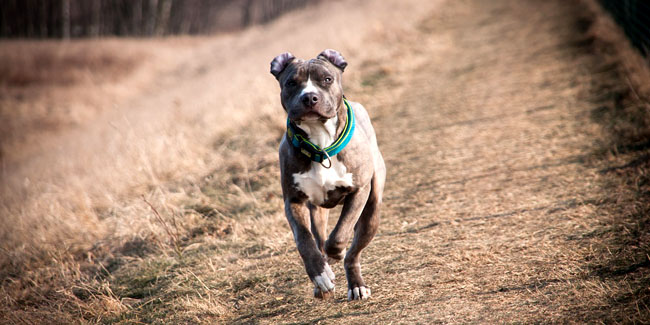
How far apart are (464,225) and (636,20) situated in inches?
276

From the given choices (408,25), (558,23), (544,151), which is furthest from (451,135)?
(408,25)

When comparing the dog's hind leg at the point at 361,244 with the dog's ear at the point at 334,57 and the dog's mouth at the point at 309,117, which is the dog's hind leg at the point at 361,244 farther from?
the dog's ear at the point at 334,57

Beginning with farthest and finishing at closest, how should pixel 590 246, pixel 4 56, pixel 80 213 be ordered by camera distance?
pixel 4 56 < pixel 80 213 < pixel 590 246

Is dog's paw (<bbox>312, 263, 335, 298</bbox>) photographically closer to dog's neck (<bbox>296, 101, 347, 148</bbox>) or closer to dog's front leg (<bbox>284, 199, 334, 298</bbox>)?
dog's front leg (<bbox>284, 199, 334, 298</bbox>)

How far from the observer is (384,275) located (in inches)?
163

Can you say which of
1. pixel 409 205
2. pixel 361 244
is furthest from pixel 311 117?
pixel 409 205

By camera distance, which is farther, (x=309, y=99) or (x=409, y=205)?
(x=409, y=205)

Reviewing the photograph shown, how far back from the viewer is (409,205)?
549 cm

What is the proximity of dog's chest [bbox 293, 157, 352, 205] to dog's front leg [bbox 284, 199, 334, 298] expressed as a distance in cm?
17

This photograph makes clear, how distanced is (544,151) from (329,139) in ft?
12.4

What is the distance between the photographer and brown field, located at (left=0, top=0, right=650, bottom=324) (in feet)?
12.4

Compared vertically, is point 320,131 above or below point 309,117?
below

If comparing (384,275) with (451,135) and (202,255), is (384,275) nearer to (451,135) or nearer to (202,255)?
(202,255)

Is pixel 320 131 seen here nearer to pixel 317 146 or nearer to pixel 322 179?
pixel 317 146
